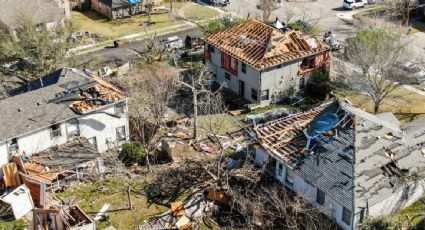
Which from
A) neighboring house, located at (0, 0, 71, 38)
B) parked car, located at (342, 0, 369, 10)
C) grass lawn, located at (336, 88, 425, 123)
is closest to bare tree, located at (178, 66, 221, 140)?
grass lawn, located at (336, 88, 425, 123)

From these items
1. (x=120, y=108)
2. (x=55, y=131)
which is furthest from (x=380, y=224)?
(x=55, y=131)

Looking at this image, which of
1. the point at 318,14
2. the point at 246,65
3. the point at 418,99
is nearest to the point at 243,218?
the point at 246,65

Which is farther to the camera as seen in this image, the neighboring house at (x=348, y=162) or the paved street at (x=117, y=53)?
the paved street at (x=117, y=53)

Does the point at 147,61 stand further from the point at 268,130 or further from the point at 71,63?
the point at 268,130

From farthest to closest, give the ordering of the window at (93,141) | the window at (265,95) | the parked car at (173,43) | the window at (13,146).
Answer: the parked car at (173,43)
the window at (265,95)
the window at (93,141)
the window at (13,146)

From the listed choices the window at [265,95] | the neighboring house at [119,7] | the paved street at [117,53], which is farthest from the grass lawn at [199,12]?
the window at [265,95]

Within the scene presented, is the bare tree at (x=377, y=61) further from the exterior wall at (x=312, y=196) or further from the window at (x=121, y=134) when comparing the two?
the window at (x=121, y=134)

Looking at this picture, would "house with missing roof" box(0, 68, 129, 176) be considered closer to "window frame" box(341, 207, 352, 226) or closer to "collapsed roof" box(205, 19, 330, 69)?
"collapsed roof" box(205, 19, 330, 69)
